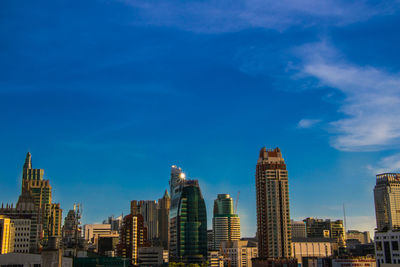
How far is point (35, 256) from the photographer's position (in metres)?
196

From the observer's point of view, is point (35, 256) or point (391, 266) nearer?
point (391, 266)

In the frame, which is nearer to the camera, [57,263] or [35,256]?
[57,263]

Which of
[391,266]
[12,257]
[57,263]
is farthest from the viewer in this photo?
[12,257]

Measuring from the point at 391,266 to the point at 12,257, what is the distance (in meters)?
145

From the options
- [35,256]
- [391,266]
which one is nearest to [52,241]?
[35,256]

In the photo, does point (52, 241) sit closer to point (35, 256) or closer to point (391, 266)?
point (35, 256)

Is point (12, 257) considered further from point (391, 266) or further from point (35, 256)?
point (391, 266)

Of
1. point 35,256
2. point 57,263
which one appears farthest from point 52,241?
point 35,256

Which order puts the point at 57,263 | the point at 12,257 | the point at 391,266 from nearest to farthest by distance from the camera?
the point at 57,263
the point at 391,266
the point at 12,257

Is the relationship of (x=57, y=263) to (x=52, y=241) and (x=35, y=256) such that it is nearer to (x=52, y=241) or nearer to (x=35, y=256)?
(x=52, y=241)

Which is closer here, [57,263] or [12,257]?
[57,263]

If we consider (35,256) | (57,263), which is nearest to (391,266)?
(57,263)

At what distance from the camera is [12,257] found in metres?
196

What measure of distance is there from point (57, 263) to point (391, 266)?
107938mm
